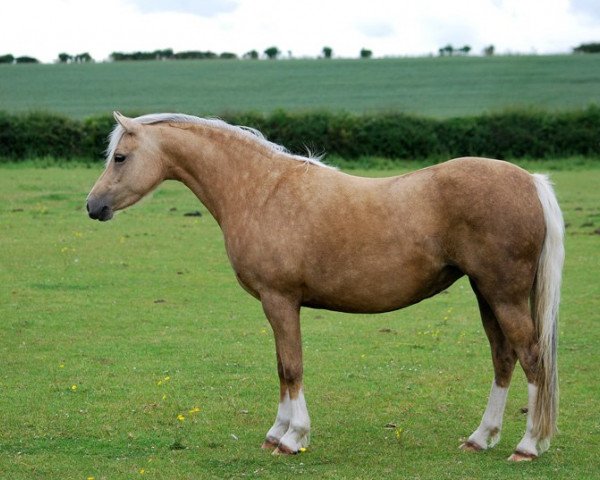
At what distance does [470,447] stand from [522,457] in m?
0.47

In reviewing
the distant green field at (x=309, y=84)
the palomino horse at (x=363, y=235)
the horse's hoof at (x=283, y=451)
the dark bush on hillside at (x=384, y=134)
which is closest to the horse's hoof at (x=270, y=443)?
the palomino horse at (x=363, y=235)

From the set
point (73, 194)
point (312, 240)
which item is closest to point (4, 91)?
point (73, 194)

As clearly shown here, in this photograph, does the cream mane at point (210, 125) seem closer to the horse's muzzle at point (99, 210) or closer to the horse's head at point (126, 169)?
the horse's head at point (126, 169)

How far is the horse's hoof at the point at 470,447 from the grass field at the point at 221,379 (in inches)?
3.9

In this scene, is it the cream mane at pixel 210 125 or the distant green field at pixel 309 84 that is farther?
the distant green field at pixel 309 84

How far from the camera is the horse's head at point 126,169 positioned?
7.60 meters

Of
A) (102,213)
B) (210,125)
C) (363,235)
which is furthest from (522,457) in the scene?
(102,213)

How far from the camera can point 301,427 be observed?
7.30 metres

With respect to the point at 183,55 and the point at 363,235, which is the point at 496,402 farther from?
the point at 183,55

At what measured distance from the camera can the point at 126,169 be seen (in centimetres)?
761

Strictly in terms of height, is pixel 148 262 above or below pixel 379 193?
below

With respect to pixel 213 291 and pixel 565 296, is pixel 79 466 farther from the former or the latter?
pixel 565 296

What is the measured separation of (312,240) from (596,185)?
923 inches

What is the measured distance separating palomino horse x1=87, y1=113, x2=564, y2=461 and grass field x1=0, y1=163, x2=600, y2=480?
1.72ft
